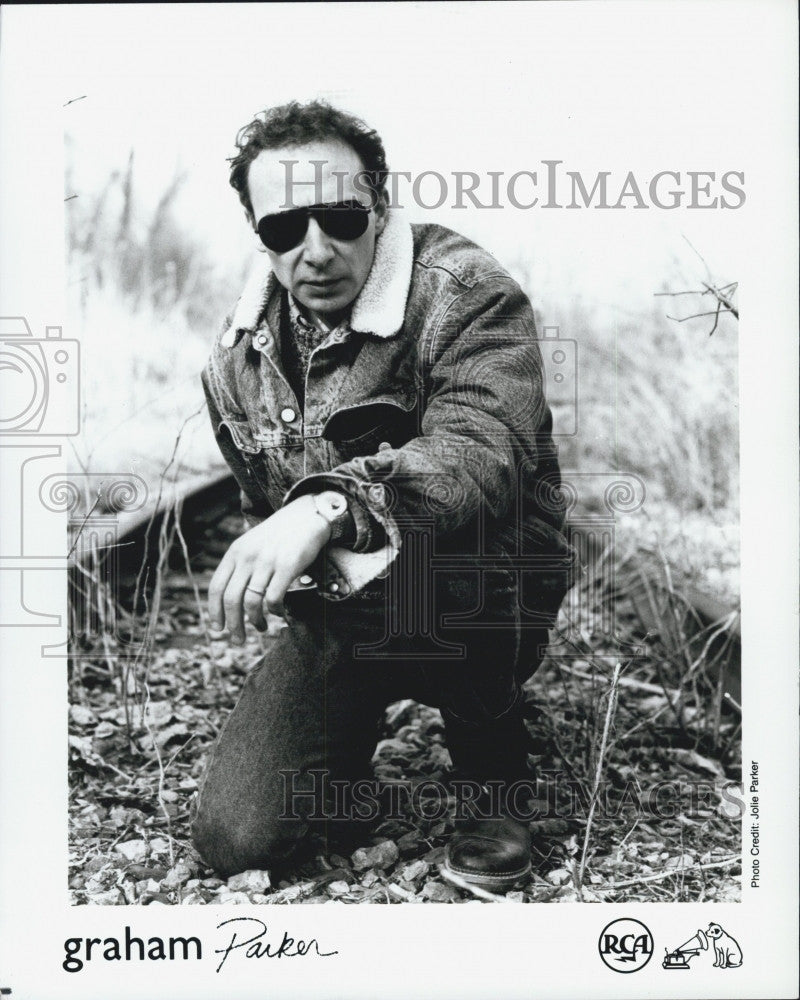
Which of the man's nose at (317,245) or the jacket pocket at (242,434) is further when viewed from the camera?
the jacket pocket at (242,434)

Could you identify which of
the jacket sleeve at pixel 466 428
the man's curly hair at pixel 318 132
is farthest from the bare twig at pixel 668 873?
the man's curly hair at pixel 318 132

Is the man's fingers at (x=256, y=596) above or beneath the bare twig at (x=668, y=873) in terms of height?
above

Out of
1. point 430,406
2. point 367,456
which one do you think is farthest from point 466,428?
point 367,456

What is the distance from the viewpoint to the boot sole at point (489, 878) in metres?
3.00

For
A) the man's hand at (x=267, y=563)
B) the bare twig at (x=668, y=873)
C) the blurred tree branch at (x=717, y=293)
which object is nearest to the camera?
the man's hand at (x=267, y=563)

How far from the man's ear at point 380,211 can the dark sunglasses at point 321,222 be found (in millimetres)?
28

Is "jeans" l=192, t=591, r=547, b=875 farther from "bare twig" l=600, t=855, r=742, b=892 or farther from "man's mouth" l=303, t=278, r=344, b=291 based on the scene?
"man's mouth" l=303, t=278, r=344, b=291

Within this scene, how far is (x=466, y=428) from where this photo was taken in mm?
2838

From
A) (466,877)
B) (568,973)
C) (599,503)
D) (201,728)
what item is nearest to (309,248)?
(599,503)

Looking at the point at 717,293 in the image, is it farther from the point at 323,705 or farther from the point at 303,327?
the point at 323,705

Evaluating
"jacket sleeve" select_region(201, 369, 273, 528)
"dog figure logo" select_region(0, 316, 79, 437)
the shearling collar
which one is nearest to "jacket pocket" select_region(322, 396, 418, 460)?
the shearling collar

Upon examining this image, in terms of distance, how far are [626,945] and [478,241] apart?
1.84 m

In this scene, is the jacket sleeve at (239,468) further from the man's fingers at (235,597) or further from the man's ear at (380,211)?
the man's ear at (380,211)

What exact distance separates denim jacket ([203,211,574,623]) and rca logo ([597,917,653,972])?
811mm
